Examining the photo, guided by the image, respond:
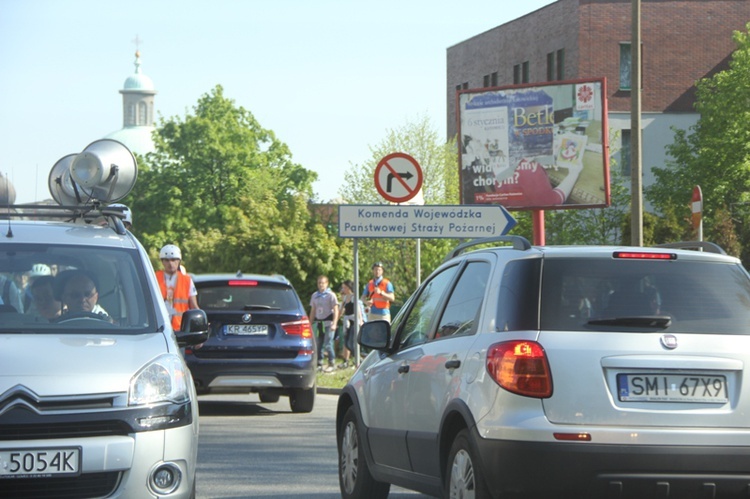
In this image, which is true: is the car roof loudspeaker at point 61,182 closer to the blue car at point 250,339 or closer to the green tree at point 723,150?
the blue car at point 250,339

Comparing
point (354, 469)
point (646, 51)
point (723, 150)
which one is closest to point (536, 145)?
point (354, 469)

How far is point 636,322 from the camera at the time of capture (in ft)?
22.5

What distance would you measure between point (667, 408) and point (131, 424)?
2.46 metres

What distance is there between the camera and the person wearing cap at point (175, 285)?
15.8 m

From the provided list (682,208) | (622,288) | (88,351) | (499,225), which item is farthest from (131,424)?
(682,208)

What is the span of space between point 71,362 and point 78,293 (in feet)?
3.83

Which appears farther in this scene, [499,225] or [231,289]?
[499,225]

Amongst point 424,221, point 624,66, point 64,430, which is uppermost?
point 624,66

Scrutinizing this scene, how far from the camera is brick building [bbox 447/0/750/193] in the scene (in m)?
61.0

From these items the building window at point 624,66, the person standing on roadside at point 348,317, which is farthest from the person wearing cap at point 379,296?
the building window at point 624,66

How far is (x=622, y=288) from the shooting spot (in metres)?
7.00

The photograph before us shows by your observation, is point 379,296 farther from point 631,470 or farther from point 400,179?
point 631,470

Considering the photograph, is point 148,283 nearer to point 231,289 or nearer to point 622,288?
point 622,288

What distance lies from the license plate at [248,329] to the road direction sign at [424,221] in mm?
4092
